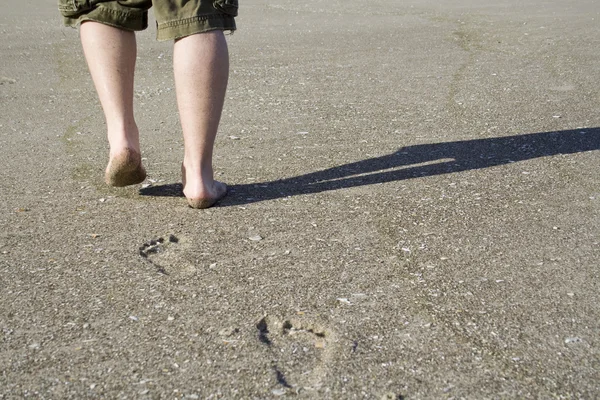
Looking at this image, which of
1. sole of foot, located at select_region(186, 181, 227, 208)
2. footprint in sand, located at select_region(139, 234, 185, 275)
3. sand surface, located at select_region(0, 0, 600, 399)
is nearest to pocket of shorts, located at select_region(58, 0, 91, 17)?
sand surface, located at select_region(0, 0, 600, 399)

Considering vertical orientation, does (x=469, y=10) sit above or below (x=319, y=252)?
below

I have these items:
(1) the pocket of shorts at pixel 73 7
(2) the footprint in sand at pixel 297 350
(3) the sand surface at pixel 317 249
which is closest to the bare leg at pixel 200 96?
(3) the sand surface at pixel 317 249

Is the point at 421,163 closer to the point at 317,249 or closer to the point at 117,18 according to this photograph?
the point at 317,249

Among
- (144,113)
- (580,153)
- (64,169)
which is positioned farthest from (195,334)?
(144,113)

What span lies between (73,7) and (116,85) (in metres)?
0.31

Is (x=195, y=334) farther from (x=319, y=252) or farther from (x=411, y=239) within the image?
(x=411, y=239)

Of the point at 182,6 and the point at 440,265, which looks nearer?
the point at 440,265

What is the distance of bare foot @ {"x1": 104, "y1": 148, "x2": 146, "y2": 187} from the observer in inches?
110

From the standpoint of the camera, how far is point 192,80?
267 cm

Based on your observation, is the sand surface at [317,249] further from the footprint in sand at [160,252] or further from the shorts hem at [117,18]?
the shorts hem at [117,18]

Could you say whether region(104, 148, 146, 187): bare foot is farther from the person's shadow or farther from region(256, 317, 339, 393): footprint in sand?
region(256, 317, 339, 393): footprint in sand

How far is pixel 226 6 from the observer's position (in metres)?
2.63

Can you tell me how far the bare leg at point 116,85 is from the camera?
2830 millimetres

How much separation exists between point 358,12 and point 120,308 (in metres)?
8.37
